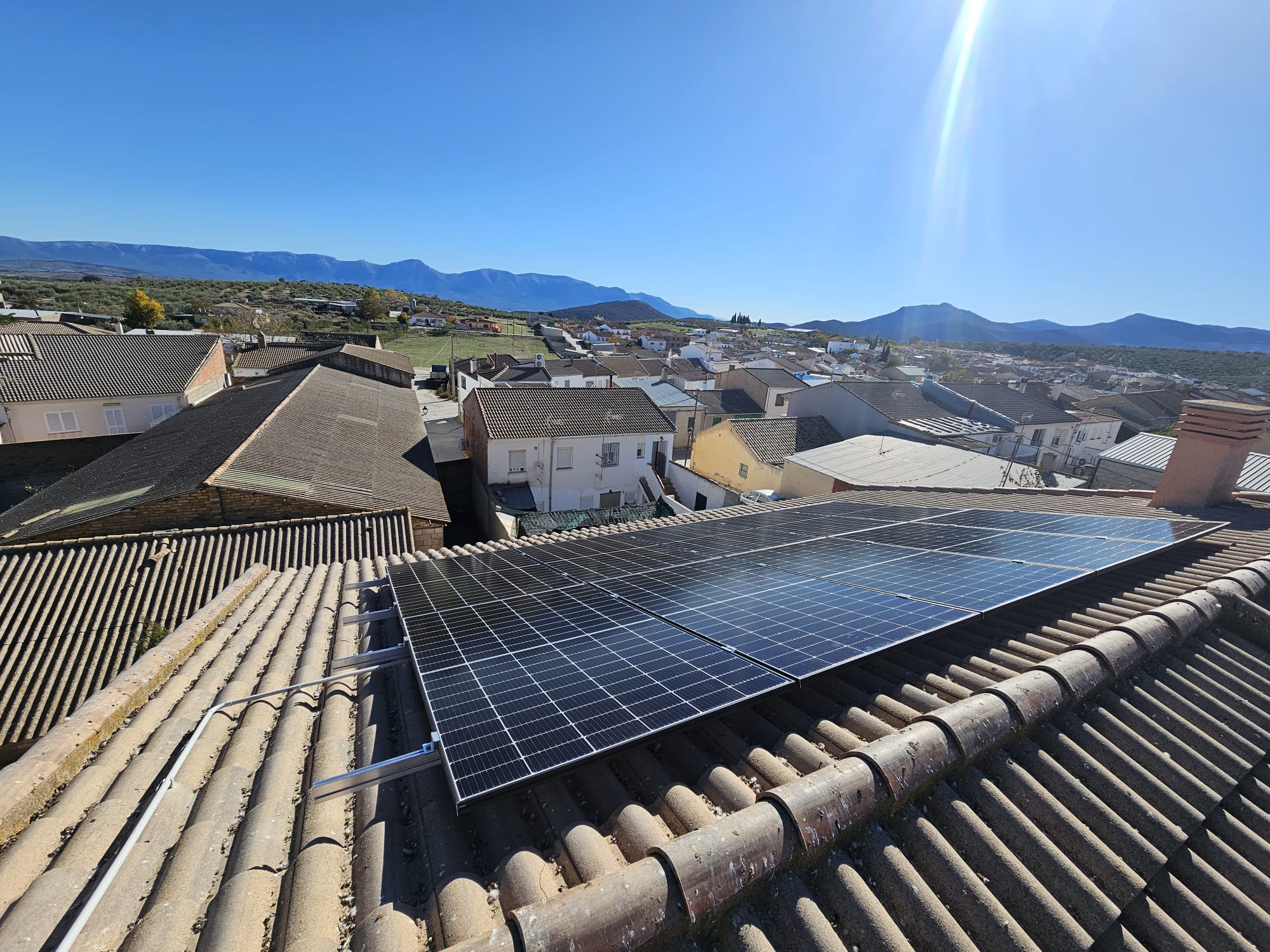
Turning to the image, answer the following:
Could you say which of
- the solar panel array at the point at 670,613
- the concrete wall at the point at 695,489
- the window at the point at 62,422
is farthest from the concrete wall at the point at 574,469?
the window at the point at 62,422

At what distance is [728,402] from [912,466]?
29.1m

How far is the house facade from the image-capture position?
28.2 metres

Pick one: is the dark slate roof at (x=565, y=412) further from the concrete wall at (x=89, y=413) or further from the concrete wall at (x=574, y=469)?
the concrete wall at (x=89, y=413)

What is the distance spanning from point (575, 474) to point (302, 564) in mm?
16252

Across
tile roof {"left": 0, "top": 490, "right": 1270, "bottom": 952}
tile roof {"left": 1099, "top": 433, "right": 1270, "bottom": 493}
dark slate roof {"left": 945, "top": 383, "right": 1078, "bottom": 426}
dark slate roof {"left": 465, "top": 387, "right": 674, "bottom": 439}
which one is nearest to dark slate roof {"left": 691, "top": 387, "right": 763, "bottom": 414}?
dark slate roof {"left": 945, "top": 383, "right": 1078, "bottom": 426}

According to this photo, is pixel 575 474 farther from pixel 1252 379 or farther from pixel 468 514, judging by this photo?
pixel 1252 379

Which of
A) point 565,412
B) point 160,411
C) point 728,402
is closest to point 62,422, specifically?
point 160,411

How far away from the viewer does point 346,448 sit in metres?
20.5

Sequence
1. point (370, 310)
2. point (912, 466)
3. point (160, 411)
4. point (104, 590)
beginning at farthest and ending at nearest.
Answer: point (370, 310)
point (160, 411)
point (912, 466)
point (104, 590)

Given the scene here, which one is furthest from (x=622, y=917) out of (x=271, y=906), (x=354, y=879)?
(x=271, y=906)

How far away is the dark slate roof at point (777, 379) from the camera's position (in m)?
49.1

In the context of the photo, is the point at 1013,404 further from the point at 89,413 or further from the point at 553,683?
the point at 89,413

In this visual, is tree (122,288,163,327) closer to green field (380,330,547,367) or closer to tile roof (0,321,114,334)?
tile roof (0,321,114,334)

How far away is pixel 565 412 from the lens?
27.3 meters
